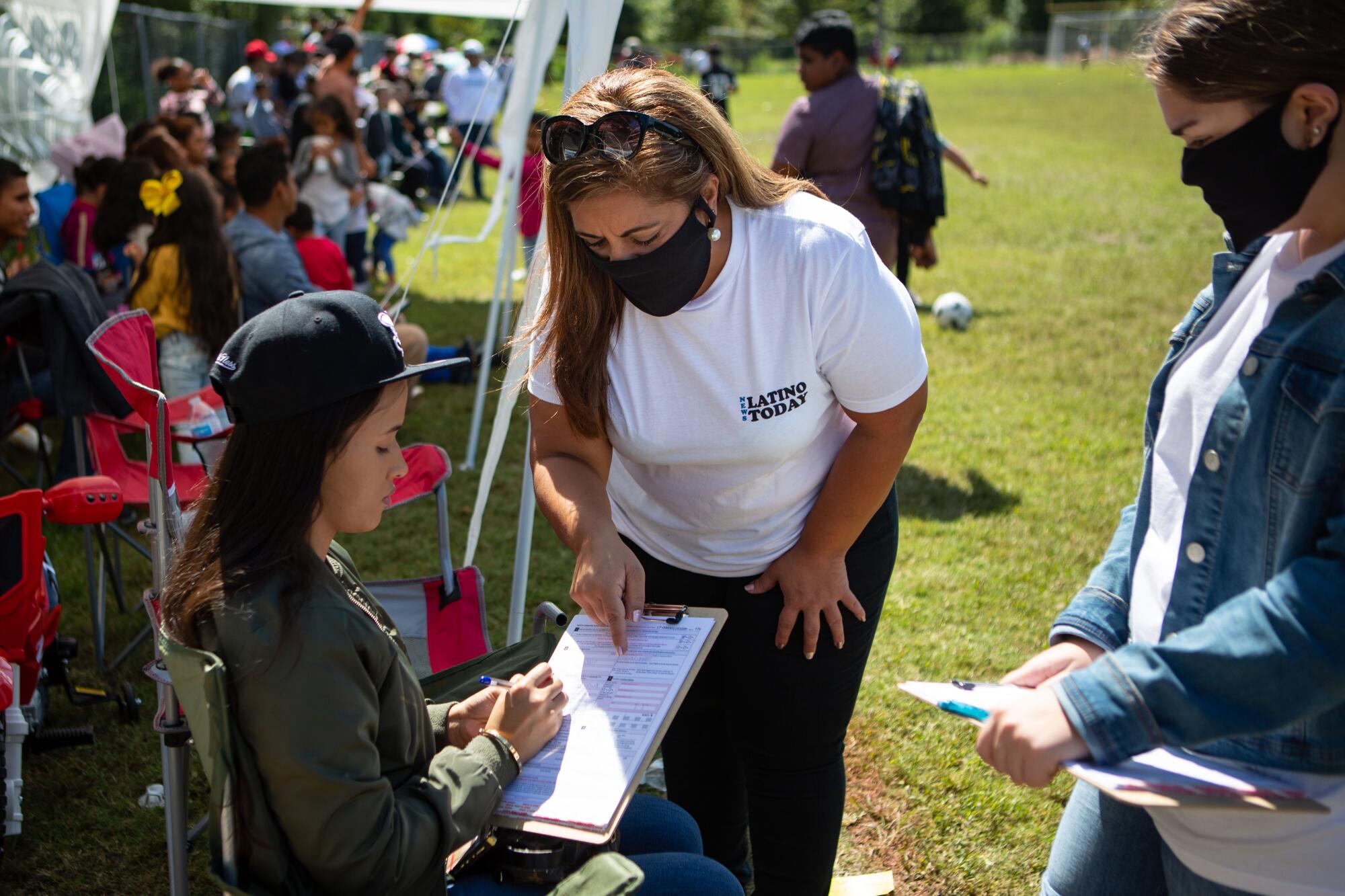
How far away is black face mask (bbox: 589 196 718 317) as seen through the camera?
185 centimetres

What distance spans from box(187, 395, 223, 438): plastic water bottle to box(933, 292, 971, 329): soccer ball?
18.6 ft

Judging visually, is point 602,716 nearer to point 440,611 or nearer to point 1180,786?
point 1180,786

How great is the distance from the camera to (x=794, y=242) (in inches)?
74.2

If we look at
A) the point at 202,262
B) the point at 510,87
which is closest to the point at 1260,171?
the point at 510,87

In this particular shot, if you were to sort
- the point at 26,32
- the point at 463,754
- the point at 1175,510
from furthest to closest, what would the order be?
the point at 26,32 → the point at 463,754 → the point at 1175,510

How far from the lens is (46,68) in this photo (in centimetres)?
906

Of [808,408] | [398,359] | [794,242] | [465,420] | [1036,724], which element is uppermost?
[794,242]

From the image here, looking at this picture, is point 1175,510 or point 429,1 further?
point 429,1

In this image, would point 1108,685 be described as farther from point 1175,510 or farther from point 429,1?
point 429,1

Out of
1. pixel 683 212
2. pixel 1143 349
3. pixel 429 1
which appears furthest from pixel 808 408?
pixel 429 1

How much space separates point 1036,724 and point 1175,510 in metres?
0.37

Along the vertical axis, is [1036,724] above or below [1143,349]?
above

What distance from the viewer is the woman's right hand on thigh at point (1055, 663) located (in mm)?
1569

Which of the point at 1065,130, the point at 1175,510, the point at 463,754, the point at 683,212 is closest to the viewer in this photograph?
the point at 1175,510
